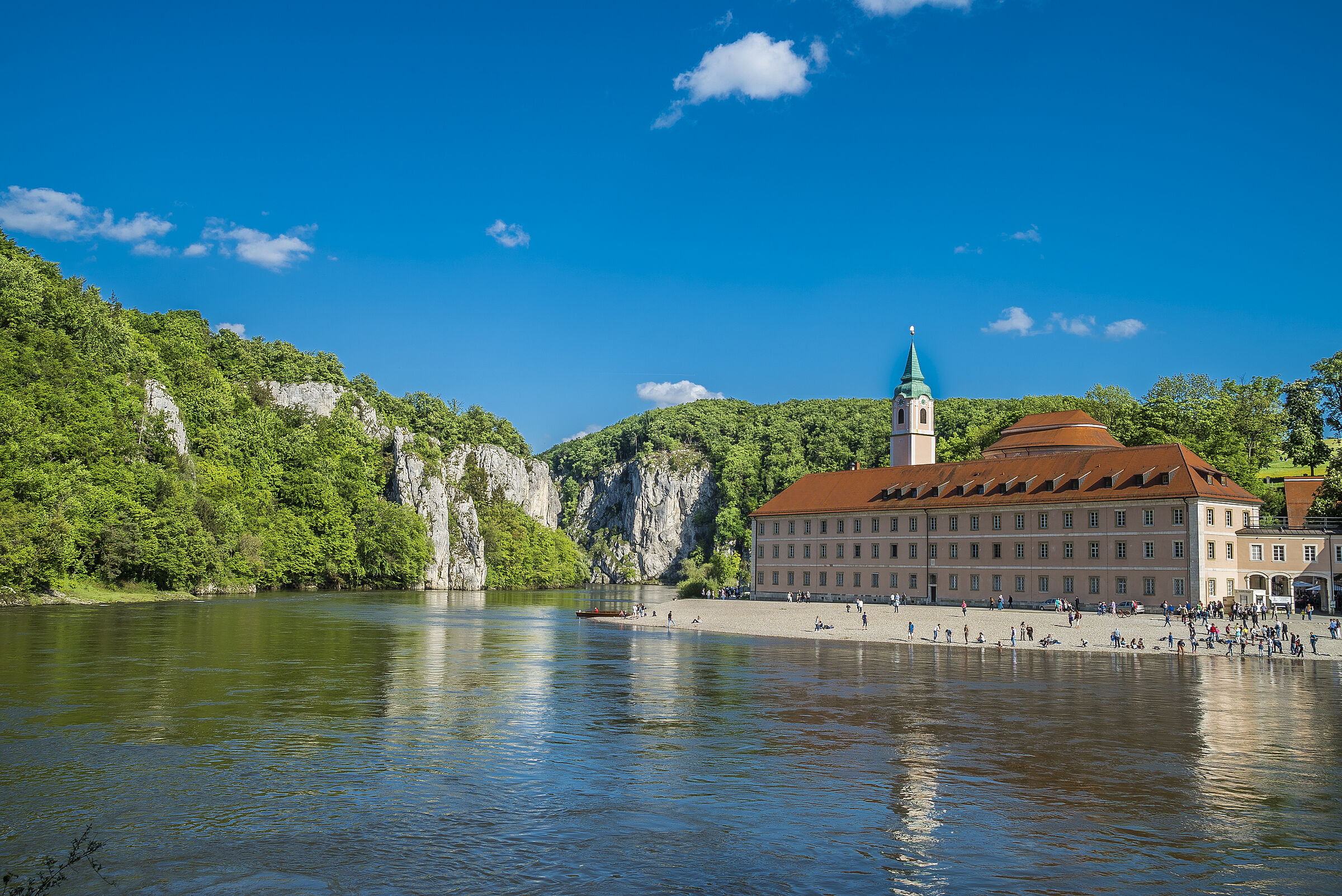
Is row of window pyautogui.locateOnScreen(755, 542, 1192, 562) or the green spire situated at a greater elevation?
the green spire

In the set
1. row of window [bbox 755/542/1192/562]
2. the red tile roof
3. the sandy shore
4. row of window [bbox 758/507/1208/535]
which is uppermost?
the red tile roof

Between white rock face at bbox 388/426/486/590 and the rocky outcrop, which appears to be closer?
the rocky outcrop

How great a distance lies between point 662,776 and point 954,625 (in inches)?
2100

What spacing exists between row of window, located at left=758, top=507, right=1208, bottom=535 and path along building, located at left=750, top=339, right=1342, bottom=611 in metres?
0.12

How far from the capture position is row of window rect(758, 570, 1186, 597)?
80.3 metres

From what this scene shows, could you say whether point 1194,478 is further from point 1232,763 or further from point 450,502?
point 450,502

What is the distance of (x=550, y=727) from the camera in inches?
1254

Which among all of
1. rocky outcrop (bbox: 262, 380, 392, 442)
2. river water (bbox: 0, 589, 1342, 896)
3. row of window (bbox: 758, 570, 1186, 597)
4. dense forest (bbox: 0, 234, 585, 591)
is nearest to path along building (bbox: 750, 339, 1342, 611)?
row of window (bbox: 758, 570, 1186, 597)

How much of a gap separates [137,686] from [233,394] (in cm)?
12075

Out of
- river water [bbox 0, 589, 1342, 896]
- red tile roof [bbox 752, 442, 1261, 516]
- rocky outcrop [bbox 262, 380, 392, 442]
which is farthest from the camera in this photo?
rocky outcrop [bbox 262, 380, 392, 442]

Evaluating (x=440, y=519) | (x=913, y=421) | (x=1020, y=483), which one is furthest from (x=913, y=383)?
(x=440, y=519)

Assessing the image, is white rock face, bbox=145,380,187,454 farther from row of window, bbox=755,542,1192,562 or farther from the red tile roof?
row of window, bbox=755,542,1192,562

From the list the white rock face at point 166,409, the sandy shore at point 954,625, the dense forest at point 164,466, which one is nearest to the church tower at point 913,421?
the sandy shore at point 954,625

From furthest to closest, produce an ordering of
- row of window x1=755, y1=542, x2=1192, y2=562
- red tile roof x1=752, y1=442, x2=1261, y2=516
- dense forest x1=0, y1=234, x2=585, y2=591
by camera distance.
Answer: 1. dense forest x1=0, y1=234, x2=585, y2=591
2. red tile roof x1=752, y1=442, x2=1261, y2=516
3. row of window x1=755, y1=542, x2=1192, y2=562
